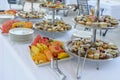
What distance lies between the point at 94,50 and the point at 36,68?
27cm

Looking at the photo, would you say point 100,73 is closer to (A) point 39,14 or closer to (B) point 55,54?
(B) point 55,54

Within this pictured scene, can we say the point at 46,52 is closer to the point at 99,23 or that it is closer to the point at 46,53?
the point at 46,53

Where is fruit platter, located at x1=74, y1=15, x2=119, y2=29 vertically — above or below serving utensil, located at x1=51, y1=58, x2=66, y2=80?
above

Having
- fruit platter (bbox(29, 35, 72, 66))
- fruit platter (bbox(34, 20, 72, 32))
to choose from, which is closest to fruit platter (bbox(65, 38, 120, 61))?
fruit platter (bbox(29, 35, 72, 66))

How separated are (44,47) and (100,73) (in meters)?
0.29

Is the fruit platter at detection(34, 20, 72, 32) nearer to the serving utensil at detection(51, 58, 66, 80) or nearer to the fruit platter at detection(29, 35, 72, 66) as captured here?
the fruit platter at detection(29, 35, 72, 66)

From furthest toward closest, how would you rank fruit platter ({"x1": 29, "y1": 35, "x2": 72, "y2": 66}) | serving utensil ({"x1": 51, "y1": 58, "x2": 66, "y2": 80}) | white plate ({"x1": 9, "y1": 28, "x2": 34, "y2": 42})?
white plate ({"x1": 9, "y1": 28, "x2": 34, "y2": 42})
fruit platter ({"x1": 29, "y1": 35, "x2": 72, "y2": 66})
serving utensil ({"x1": 51, "y1": 58, "x2": 66, "y2": 80})

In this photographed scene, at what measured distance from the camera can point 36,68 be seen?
84 centimetres

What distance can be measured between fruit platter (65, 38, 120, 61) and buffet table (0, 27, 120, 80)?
5 cm

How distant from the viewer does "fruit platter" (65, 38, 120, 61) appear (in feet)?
2.73

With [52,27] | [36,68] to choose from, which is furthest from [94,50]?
[52,27]

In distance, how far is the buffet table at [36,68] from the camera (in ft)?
2.56

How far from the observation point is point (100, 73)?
80cm

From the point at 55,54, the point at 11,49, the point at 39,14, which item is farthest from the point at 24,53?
the point at 39,14
